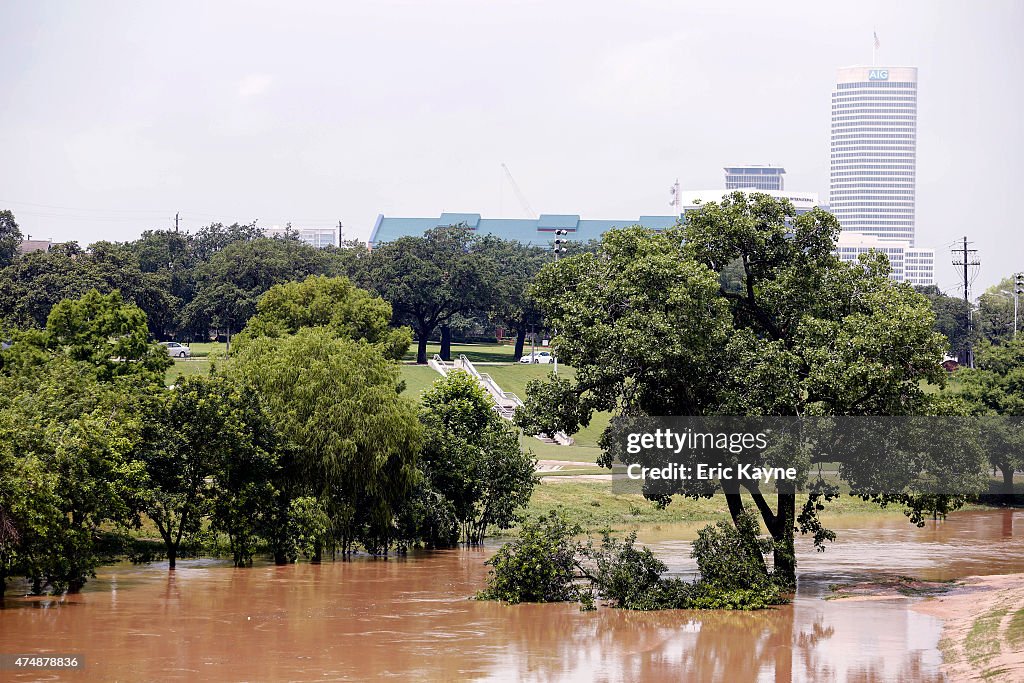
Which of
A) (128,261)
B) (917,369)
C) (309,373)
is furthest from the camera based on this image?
(128,261)

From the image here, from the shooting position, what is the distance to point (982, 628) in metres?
26.7

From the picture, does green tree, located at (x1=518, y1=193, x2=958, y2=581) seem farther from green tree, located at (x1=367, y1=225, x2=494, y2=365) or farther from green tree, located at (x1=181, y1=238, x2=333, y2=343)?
green tree, located at (x1=181, y1=238, x2=333, y2=343)

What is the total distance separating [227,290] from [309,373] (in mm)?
57807

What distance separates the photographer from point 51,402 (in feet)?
110

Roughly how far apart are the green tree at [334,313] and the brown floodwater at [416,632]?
986 inches

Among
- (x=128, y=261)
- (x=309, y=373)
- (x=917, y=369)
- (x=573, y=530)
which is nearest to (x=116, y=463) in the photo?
(x=309, y=373)

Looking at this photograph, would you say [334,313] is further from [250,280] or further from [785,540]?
[250,280]

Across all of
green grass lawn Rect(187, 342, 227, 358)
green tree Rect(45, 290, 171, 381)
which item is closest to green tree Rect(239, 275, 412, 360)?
green tree Rect(45, 290, 171, 381)

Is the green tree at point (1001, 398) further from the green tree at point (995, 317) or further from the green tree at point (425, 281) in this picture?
the green tree at point (995, 317)

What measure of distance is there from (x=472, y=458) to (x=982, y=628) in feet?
60.8

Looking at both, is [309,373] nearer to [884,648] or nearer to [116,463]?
[116,463]

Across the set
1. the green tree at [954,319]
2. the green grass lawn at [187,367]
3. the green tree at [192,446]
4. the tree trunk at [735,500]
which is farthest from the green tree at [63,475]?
the green tree at [954,319]

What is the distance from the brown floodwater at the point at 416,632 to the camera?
2381cm

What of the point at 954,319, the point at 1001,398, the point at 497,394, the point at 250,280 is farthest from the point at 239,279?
the point at 954,319
